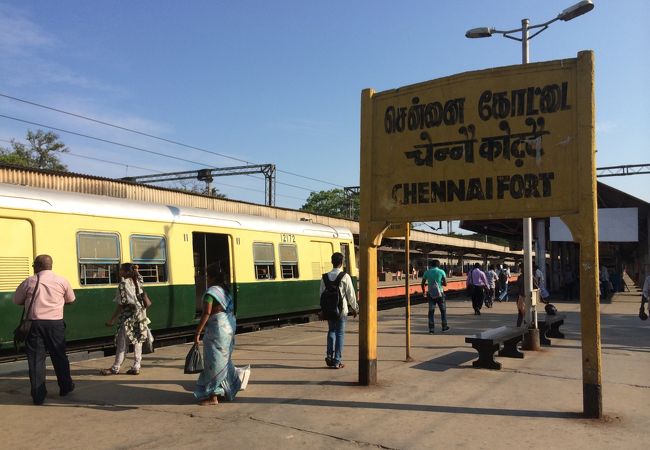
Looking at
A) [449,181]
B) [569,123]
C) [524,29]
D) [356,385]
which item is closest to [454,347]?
[356,385]

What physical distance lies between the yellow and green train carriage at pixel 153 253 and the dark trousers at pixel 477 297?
4717mm

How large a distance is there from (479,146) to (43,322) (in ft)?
16.7

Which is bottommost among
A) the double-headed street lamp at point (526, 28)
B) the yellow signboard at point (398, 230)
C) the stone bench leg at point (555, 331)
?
the stone bench leg at point (555, 331)

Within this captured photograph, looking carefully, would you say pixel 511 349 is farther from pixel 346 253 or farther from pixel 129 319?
pixel 346 253

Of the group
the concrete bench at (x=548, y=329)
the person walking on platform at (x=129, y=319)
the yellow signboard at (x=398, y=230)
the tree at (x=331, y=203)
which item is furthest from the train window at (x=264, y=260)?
the tree at (x=331, y=203)

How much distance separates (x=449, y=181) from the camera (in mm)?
6199

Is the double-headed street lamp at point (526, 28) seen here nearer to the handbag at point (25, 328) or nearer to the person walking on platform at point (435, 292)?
the person walking on platform at point (435, 292)

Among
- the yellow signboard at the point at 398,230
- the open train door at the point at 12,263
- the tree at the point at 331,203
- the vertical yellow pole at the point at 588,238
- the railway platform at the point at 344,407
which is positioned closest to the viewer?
the railway platform at the point at 344,407

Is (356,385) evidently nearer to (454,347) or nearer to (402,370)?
(402,370)

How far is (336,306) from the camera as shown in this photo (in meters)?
7.53

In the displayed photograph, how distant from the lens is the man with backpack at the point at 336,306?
7.51 meters

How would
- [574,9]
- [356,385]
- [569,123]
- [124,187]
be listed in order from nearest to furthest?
1. [569,123]
2. [356,385]
3. [574,9]
4. [124,187]

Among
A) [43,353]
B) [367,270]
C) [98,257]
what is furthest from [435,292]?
[43,353]

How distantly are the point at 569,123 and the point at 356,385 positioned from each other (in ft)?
12.2
